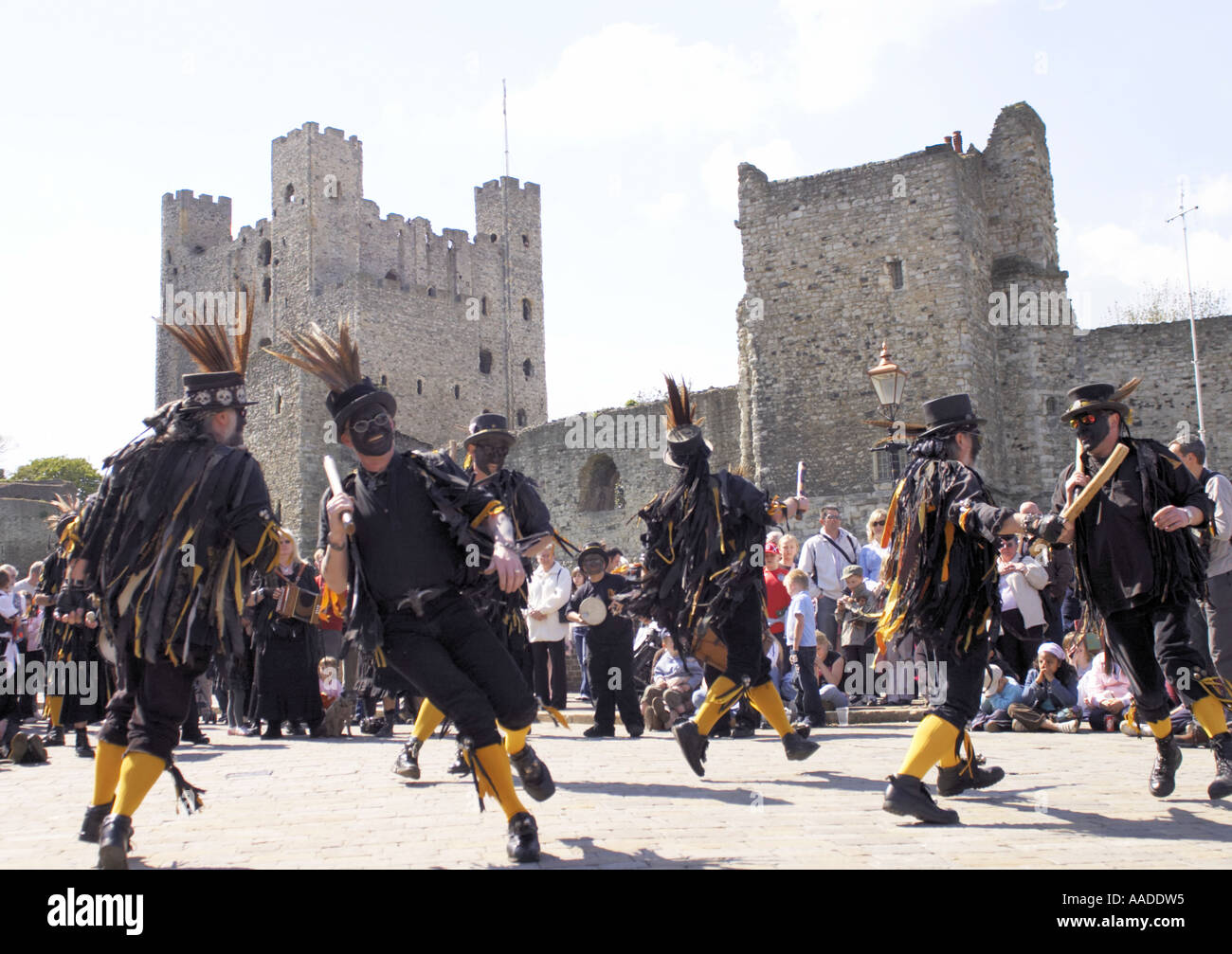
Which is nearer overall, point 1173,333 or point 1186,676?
point 1186,676

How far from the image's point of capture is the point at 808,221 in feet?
85.1

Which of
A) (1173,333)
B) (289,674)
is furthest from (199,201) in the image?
(289,674)

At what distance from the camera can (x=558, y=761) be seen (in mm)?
7660

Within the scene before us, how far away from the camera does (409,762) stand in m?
6.76

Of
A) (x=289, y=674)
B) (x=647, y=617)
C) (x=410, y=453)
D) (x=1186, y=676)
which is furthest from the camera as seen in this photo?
(x=289, y=674)

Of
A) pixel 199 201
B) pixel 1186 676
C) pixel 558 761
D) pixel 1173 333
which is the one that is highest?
pixel 199 201

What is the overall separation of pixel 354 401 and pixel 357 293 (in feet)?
162

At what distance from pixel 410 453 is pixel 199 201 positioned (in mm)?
64066

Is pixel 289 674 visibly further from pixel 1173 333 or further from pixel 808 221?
pixel 1173 333

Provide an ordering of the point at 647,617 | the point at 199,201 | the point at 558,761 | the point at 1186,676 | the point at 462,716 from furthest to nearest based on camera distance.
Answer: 1. the point at 199,201
2. the point at 558,761
3. the point at 647,617
4. the point at 1186,676
5. the point at 462,716

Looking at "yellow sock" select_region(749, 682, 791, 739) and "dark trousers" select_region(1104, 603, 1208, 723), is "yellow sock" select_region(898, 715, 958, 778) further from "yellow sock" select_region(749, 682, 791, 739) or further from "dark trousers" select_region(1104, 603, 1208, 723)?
"yellow sock" select_region(749, 682, 791, 739)
